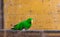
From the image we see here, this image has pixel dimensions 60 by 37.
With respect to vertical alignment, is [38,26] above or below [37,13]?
below

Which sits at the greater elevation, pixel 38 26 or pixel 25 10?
pixel 25 10

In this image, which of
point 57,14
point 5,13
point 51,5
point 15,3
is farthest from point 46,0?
point 5,13

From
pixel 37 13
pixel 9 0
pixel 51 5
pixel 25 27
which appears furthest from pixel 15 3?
Result: pixel 25 27

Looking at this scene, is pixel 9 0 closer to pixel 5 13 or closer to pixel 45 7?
pixel 5 13

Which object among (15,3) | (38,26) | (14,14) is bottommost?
(38,26)

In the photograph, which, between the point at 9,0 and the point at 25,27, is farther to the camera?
the point at 9,0

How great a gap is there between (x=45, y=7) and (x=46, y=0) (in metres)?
0.12

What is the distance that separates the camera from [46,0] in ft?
8.93

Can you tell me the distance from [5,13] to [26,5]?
1.21 feet

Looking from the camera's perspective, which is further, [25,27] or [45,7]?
[45,7]

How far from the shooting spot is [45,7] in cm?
271

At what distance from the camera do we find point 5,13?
2717 mm

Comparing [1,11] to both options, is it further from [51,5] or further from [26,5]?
[51,5]

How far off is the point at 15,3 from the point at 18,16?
0.72 feet
